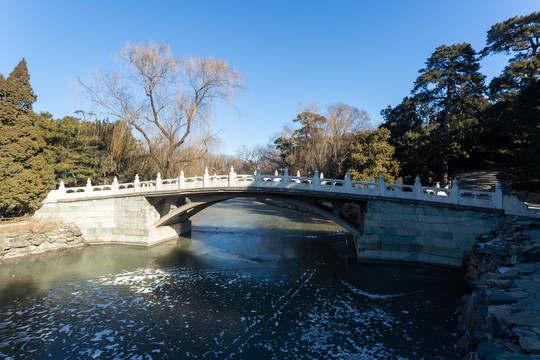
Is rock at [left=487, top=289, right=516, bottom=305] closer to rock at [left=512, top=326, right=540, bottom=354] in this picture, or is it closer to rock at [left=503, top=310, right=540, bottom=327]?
rock at [left=503, top=310, right=540, bottom=327]

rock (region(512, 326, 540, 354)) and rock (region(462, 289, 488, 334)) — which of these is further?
rock (region(462, 289, 488, 334))

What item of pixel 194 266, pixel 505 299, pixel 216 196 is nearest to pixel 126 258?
pixel 194 266

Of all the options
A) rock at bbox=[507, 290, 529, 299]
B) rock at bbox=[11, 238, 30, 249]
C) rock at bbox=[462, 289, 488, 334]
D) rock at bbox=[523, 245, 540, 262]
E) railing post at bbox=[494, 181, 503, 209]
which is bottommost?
rock at bbox=[11, 238, 30, 249]

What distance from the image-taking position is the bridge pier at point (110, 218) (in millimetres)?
16453

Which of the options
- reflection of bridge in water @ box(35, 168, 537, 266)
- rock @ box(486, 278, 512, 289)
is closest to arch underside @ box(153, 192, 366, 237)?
reflection of bridge in water @ box(35, 168, 537, 266)

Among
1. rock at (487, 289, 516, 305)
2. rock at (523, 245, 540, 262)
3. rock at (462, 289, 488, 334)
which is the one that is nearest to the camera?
rock at (487, 289, 516, 305)

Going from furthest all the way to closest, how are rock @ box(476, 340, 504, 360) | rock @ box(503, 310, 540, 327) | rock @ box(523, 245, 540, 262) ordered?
rock @ box(523, 245, 540, 262) → rock @ box(503, 310, 540, 327) → rock @ box(476, 340, 504, 360)

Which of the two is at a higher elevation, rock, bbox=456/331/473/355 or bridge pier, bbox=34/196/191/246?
bridge pier, bbox=34/196/191/246

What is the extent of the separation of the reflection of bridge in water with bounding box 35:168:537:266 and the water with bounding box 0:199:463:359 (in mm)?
1097

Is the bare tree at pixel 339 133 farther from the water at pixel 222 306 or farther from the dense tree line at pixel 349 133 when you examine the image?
the water at pixel 222 306

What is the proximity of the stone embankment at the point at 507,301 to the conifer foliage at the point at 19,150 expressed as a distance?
19228 millimetres

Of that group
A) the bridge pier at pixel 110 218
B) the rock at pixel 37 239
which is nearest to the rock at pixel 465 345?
the bridge pier at pixel 110 218

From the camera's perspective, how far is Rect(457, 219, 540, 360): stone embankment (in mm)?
3908

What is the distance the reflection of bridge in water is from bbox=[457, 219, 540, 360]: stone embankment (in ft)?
4.17
